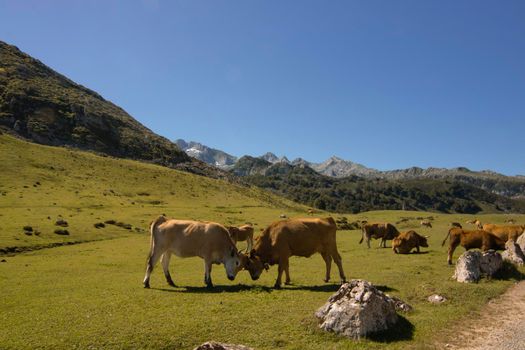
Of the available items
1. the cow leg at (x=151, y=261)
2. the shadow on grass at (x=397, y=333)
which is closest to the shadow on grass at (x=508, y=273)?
the shadow on grass at (x=397, y=333)

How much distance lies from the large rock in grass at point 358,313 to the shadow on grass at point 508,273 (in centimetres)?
1122

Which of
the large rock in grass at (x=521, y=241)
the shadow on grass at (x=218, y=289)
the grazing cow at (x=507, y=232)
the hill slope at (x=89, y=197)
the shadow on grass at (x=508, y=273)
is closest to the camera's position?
the shadow on grass at (x=218, y=289)

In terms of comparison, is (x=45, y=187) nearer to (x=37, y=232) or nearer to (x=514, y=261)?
(x=37, y=232)

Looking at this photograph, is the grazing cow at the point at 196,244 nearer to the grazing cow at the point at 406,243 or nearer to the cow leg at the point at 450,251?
the cow leg at the point at 450,251

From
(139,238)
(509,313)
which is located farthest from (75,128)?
(509,313)

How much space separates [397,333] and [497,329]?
11.3ft

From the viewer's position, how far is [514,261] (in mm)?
25141

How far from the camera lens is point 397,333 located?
1273 cm

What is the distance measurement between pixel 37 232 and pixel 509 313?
39.3 meters

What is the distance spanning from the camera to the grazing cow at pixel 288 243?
763 inches

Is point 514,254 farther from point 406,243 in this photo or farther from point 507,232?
point 406,243

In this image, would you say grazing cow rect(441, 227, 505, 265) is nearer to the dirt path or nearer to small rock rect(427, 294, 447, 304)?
the dirt path

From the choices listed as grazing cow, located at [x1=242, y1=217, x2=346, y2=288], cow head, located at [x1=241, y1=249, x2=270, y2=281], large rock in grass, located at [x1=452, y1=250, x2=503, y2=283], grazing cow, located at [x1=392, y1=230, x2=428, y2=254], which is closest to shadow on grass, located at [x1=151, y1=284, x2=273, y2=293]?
cow head, located at [x1=241, y1=249, x2=270, y2=281]

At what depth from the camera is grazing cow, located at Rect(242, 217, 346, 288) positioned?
19.4 metres
